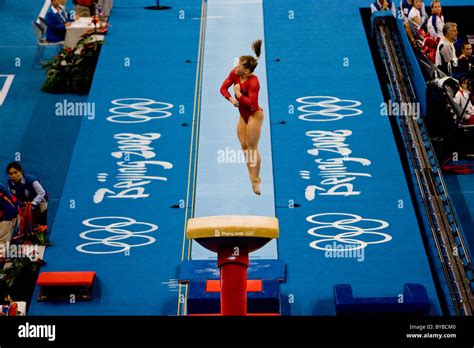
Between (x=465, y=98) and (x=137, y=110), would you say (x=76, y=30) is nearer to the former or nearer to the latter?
(x=137, y=110)

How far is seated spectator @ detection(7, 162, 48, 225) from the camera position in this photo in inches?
421

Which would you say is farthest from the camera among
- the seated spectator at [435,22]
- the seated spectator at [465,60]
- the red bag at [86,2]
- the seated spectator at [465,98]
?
the red bag at [86,2]

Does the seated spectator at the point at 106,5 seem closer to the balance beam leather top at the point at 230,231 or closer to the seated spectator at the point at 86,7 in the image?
the seated spectator at the point at 86,7

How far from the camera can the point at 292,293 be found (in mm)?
9336

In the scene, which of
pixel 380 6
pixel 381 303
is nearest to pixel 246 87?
pixel 381 303

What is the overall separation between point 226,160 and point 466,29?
596cm

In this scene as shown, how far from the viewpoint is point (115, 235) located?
33.3 feet

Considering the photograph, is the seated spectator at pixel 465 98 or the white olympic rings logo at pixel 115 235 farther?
the seated spectator at pixel 465 98

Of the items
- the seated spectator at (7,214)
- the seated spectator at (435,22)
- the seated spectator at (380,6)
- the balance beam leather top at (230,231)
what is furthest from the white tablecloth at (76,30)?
the balance beam leather top at (230,231)

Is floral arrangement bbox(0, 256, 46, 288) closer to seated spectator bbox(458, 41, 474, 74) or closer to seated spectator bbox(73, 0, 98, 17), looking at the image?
seated spectator bbox(73, 0, 98, 17)

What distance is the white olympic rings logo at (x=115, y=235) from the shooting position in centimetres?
996

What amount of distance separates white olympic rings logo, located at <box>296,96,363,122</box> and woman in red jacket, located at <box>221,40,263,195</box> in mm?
1026

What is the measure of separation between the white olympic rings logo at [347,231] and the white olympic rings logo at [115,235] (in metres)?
1.47

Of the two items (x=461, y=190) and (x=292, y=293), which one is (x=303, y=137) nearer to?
(x=461, y=190)
